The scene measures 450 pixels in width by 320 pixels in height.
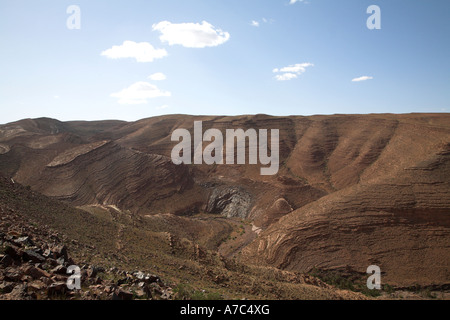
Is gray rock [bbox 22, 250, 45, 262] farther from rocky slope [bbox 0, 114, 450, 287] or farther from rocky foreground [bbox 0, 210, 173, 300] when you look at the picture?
rocky slope [bbox 0, 114, 450, 287]

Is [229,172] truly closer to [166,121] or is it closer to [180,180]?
[180,180]

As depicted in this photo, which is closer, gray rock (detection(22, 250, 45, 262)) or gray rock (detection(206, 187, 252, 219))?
gray rock (detection(22, 250, 45, 262))

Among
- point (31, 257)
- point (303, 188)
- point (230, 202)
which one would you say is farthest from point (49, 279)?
point (230, 202)

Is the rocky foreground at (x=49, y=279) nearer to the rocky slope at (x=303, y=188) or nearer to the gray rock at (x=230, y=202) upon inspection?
the rocky slope at (x=303, y=188)

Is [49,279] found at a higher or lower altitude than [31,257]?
lower

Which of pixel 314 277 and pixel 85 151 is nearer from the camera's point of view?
pixel 314 277

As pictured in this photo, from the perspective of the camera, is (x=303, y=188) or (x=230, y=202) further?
(x=230, y=202)

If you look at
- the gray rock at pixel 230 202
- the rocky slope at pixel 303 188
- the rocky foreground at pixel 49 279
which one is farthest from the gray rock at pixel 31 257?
the gray rock at pixel 230 202

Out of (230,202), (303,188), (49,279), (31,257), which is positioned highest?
(31,257)

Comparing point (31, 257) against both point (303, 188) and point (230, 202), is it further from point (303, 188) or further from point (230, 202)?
point (230, 202)

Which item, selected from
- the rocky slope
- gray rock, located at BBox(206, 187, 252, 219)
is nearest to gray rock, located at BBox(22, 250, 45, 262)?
the rocky slope
